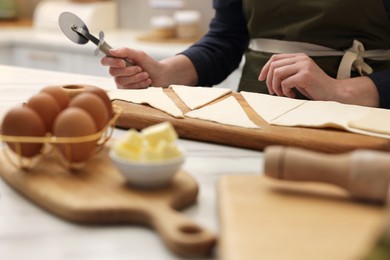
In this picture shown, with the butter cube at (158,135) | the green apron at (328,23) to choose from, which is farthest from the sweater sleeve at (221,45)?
the butter cube at (158,135)

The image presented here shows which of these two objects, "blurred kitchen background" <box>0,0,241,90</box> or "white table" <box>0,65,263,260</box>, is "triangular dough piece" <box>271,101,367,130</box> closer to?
"white table" <box>0,65,263,260</box>

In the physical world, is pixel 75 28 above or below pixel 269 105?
above

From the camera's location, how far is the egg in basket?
2.37 ft

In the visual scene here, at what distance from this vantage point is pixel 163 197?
0.67 meters

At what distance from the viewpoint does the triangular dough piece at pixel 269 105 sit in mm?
1015

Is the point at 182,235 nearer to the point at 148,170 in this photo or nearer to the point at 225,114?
the point at 148,170

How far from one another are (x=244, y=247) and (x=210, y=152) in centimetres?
39

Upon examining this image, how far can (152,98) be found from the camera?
112cm

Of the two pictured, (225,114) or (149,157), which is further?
(225,114)

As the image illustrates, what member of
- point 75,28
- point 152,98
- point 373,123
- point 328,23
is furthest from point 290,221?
point 328,23

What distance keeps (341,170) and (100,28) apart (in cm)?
237

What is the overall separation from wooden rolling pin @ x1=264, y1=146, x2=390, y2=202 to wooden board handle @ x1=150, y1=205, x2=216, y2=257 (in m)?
0.11

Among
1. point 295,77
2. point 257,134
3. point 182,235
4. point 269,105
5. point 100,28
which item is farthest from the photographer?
point 100,28

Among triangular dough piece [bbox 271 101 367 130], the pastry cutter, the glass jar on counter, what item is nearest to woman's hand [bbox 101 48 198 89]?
the pastry cutter
